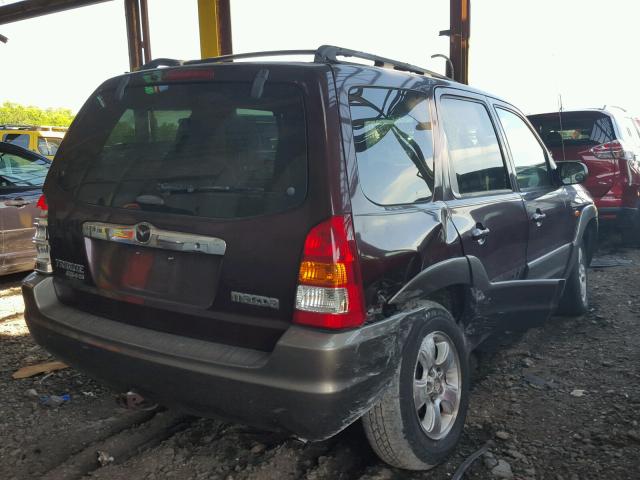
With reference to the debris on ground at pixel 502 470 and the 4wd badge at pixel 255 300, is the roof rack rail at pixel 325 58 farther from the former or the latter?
the debris on ground at pixel 502 470

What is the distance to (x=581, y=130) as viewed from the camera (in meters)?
7.16

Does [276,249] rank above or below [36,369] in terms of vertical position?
above

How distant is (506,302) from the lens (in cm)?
311

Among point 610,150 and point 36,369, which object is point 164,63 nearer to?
point 36,369

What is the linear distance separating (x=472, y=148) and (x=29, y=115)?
70.1m

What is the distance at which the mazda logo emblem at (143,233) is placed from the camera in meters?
2.20

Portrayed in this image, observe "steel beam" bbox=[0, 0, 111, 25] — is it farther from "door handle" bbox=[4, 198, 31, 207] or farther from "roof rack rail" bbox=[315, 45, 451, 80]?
"roof rack rail" bbox=[315, 45, 451, 80]

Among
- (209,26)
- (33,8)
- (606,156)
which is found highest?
(33,8)

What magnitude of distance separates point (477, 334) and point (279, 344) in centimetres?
139

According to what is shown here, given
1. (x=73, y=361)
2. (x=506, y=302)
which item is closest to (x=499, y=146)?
(x=506, y=302)

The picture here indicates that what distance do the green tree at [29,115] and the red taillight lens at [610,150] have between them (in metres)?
60.4

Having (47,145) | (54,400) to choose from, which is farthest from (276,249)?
(47,145)

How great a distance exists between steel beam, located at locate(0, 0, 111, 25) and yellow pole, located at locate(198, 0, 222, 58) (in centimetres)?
260

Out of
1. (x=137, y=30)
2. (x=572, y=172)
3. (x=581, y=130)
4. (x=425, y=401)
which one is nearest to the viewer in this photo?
(x=425, y=401)
